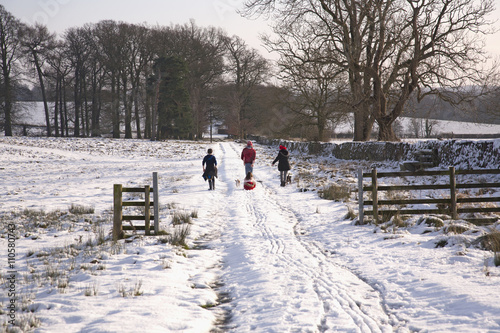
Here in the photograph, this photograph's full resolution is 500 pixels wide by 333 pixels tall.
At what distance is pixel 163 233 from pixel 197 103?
5333 cm

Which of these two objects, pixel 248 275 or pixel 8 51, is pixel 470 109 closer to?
pixel 248 275

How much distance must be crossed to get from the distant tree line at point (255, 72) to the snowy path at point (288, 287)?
16.8 metres

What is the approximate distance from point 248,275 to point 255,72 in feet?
209

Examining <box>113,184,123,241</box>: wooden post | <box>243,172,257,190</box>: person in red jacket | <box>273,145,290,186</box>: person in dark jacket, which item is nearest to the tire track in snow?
<box>113,184,123,241</box>: wooden post

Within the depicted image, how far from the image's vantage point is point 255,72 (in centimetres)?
6662

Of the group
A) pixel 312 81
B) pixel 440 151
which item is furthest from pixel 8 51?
pixel 440 151

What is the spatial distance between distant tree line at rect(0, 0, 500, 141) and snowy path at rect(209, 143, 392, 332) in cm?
1681

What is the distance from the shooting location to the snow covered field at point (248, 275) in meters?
4.20

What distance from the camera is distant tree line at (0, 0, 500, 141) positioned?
21.4m

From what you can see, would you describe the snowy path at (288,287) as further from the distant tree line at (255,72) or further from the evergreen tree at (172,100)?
the evergreen tree at (172,100)

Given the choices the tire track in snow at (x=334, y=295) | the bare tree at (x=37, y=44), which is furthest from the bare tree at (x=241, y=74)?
the tire track in snow at (x=334, y=295)

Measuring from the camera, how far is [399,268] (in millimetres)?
5906

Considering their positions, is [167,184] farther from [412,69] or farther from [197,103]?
[197,103]

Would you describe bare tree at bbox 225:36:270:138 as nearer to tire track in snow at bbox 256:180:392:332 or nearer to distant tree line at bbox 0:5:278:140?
distant tree line at bbox 0:5:278:140
